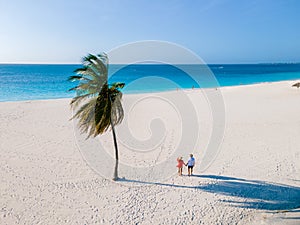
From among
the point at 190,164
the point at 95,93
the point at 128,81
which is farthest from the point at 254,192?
the point at 128,81

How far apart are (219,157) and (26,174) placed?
9.52 m

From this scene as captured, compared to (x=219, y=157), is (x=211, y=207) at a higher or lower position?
lower

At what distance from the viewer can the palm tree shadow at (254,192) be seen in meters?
6.93

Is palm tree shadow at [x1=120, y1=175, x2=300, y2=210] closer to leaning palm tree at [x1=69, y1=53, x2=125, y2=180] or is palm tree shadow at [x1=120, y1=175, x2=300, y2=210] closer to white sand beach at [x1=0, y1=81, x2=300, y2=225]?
white sand beach at [x1=0, y1=81, x2=300, y2=225]

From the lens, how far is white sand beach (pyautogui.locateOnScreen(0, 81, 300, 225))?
6633 mm

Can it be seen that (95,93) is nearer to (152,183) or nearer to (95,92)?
(95,92)

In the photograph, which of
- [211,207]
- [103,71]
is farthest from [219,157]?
[103,71]

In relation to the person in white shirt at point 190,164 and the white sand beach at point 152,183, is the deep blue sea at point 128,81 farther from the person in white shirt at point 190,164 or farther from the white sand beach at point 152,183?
the person in white shirt at point 190,164

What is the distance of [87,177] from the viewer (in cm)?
908

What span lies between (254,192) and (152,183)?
13.0 feet

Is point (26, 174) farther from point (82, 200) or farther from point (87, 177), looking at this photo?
point (82, 200)

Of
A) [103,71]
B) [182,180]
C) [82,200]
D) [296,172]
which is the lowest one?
[82,200]

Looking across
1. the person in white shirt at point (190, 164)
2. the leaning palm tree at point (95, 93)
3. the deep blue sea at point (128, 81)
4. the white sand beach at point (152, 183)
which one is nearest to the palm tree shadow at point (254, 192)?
the white sand beach at point (152, 183)

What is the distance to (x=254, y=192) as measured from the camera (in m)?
7.71
